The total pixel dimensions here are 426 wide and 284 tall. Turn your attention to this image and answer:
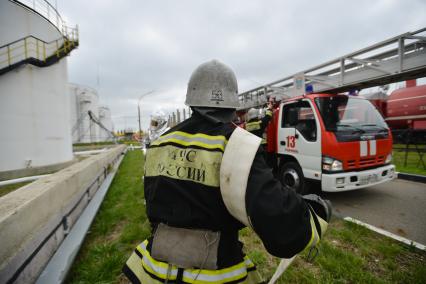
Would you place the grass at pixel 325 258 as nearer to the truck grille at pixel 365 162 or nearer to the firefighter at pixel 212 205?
the truck grille at pixel 365 162

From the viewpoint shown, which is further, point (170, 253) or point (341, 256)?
point (341, 256)

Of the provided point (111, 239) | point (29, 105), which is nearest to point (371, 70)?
point (111, 239)

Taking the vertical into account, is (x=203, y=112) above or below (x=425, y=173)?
above

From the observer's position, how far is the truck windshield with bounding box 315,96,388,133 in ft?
13.2

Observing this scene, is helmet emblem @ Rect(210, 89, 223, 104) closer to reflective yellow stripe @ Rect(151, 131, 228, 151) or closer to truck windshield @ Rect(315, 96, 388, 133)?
reflective yellow stripe @ Rect(151, 131, 228, 151)

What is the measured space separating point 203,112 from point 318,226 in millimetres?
821

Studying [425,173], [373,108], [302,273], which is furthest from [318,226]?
[425,173]

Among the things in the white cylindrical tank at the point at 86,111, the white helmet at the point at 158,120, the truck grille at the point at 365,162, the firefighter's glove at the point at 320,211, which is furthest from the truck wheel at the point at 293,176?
the white cylindrical tank at the point at 86,111

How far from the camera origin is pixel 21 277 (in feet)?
5.14

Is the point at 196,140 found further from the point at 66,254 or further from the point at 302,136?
the point at 302,136

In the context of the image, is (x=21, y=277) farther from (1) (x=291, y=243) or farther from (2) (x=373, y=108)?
(2) (x=373, y=108)

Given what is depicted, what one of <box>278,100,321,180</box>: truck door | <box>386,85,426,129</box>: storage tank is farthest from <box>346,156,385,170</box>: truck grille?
<box>386,85,426,129</box>: storage tank

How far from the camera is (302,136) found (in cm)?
432

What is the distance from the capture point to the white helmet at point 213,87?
1274 mm
